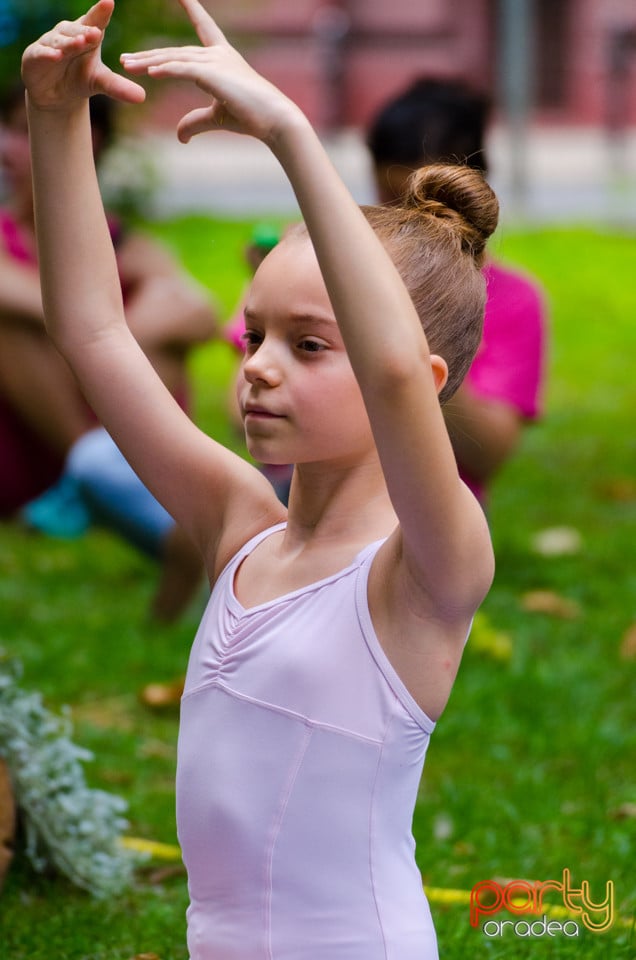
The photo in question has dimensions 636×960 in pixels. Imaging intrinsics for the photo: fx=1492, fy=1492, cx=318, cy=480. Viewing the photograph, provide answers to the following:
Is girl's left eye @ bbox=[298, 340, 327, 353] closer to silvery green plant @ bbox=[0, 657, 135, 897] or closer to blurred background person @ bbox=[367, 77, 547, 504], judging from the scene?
silvery green plant @ bbox=[0, 657, 135, 897]

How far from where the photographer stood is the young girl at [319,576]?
1423mm

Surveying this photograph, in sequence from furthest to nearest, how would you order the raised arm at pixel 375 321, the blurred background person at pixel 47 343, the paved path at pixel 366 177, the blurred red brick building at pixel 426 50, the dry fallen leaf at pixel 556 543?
1. the blurred red brick building at pixel 426 50
2. the paved path at pixel 366 177
3. the dry fallen leaf at pixel 556 543
4. the blurred background person at pixel 47 343
5. the raised arm at pixel 375 321

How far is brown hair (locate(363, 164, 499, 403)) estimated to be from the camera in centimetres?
160

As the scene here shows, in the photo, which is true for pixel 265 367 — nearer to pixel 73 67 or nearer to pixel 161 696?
pixel 73 67

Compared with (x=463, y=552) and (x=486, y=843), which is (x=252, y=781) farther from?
(x=486, y=843)

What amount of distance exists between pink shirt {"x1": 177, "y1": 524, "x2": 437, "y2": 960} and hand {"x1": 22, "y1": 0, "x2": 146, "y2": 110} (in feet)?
1.88

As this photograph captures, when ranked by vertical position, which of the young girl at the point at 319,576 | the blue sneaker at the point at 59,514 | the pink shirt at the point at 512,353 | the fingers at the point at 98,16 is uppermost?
the fingers at the point at 98,16

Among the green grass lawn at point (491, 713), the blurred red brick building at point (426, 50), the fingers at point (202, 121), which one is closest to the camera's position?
the fingers at point (202, 121)

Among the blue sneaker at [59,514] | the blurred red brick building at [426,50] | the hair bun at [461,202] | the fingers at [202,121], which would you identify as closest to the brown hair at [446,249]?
the hair bun at [461,202]

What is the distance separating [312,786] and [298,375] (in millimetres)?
428

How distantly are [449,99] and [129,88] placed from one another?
2630 millimetres

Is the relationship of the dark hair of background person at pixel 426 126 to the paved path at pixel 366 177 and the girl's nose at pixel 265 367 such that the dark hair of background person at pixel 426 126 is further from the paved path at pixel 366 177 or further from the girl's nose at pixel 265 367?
the paved path at pixel 366 177

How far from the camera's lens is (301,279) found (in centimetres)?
156

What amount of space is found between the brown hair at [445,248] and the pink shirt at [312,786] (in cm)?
25
